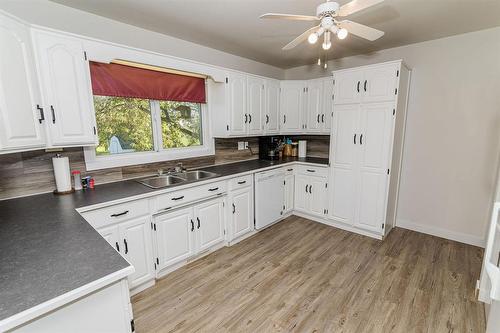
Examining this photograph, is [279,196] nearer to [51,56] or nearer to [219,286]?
[219,286]

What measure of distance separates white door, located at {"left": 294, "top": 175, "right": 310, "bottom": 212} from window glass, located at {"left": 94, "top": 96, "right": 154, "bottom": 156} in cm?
228

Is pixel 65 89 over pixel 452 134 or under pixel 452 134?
over

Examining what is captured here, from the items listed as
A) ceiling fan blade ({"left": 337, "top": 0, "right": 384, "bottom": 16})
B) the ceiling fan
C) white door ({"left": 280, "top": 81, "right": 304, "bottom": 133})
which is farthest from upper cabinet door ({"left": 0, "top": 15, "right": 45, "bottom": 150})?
white door ({"left": 280, "top": 81, "right": 304, "bottom": 133})

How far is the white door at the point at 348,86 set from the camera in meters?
3.09

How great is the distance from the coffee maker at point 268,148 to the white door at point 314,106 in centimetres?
66

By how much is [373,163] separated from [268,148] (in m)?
1.67

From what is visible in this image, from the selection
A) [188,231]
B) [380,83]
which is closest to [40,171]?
[188,231]

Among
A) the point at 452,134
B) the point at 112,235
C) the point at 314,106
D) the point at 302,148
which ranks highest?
the point at 314,106

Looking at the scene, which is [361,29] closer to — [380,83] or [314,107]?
[380,83]

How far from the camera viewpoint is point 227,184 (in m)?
2.88

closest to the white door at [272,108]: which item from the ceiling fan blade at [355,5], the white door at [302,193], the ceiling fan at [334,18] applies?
the white door at [302,193]

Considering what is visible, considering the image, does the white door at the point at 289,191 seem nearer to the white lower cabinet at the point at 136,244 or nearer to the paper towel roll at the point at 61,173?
the white lower cabinet at the point at 136,244

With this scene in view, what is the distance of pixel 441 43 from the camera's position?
300 cm

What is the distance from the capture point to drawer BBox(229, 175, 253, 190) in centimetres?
293
